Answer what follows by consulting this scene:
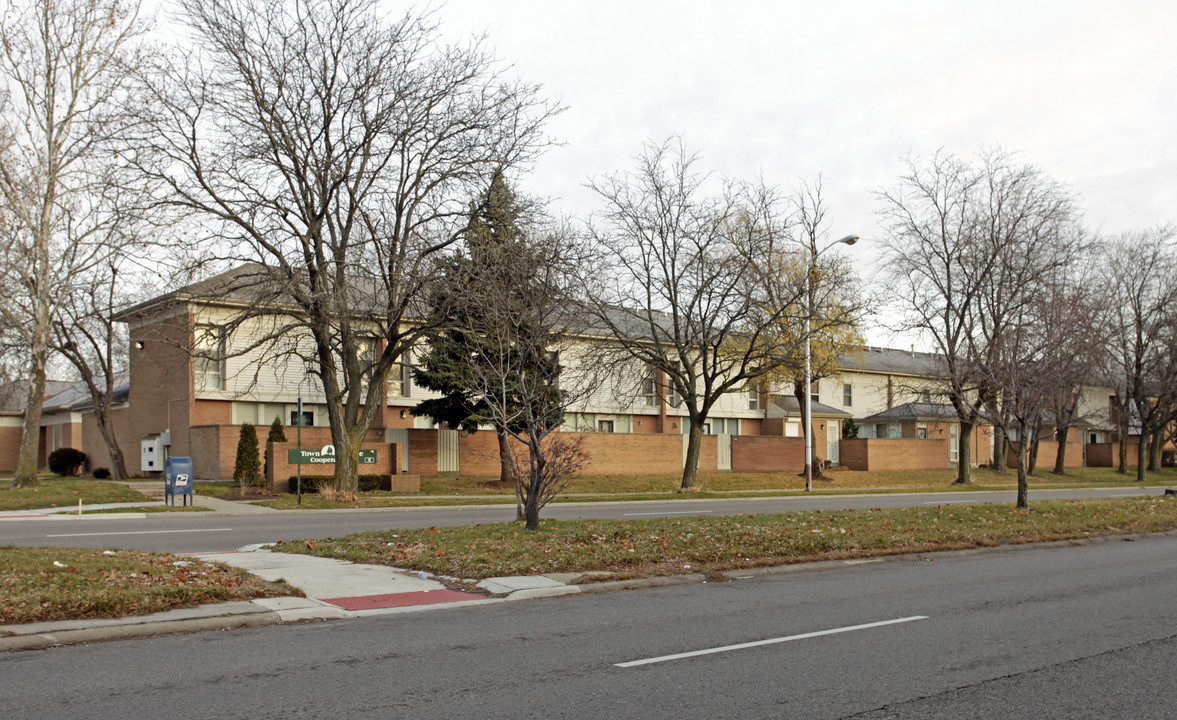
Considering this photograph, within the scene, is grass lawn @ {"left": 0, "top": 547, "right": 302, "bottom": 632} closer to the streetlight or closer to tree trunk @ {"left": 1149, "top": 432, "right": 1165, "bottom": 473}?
the streetlight

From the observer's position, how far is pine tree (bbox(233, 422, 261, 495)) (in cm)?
3094

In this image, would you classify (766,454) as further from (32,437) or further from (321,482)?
(32,437)

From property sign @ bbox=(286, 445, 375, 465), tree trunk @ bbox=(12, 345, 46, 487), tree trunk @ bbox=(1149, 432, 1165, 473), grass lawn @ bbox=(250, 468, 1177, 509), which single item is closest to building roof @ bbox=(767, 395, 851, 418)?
grass lawn @ bbox=(250, 468, 1177, 509)

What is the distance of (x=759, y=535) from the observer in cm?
1488

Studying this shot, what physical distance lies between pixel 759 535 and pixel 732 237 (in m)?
19.2

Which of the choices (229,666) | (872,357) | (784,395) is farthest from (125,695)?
(872,357)

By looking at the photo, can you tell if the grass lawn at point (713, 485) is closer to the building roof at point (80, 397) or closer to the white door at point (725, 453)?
the white door at point (725, 453)

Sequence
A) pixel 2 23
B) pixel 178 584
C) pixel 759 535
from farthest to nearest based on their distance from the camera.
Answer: pixel 2 23 → pixel 759 535 → pixel 178 584

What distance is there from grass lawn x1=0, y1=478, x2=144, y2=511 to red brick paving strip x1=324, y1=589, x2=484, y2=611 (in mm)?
16858

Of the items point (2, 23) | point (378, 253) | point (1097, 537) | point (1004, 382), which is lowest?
point (1097, 537)

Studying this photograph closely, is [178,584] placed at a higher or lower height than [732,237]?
lower

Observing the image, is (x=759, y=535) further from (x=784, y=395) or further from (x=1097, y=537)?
(x=784, y=395)

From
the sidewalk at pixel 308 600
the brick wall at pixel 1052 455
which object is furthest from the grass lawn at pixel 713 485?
the sidewalk at pixel 308 600

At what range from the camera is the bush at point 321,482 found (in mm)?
29516
